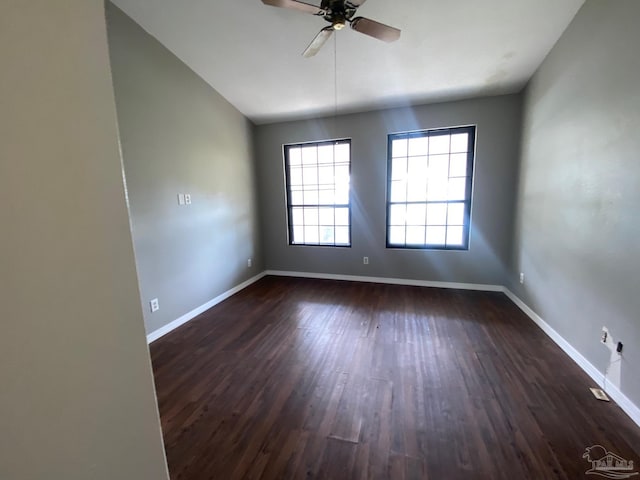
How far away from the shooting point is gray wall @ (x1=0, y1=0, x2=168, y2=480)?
45 cm

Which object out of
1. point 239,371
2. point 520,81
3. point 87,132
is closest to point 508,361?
point 239,371

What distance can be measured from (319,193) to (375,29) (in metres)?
2.63

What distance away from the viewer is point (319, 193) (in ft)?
14.6

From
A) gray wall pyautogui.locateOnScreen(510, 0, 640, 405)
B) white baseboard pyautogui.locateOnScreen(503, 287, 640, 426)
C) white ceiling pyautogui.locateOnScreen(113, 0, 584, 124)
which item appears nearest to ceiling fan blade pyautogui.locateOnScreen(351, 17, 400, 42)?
white ceiling pyautogui.locateOnScreen(113, 0, 584, 124)

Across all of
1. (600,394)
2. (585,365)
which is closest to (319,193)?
(585,365)

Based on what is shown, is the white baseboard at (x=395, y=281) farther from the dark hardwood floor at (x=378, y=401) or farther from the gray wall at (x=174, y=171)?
the gray wall at (x=174, y=171)

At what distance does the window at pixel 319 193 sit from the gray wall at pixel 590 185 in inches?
96.2

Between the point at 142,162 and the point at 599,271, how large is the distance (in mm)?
4074

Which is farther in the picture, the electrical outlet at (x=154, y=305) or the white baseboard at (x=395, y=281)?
the white baseboard at (x=395, y=281)

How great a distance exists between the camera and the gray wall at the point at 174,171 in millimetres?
2467

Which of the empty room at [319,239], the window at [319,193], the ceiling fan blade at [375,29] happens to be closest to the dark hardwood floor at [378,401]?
the empty room at [319,239]

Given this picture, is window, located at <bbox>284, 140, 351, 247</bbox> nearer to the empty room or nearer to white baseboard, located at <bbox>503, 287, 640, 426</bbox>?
the empty room

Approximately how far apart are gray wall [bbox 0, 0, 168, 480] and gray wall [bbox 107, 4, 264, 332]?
2267 mm

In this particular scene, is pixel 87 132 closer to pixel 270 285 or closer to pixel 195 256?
pixel 195 256
